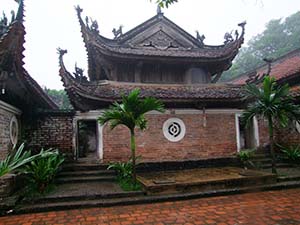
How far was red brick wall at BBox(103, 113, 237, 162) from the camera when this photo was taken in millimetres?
8375

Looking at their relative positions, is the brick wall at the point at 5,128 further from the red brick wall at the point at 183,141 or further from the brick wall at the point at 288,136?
the brick wall at the point at 288,136

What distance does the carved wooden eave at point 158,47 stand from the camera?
9305 millimetres

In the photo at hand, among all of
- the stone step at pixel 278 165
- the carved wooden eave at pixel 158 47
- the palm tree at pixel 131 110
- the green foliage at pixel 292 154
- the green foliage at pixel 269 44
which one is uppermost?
the green foliage at pixel 269 44

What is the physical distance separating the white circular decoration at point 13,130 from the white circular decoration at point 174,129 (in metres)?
4.80

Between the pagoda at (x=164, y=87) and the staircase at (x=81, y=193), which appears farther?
the pagoda at (x=164, y=87)

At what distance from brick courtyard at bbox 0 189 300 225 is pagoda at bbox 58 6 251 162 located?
339 centimetres

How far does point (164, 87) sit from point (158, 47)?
1.98 meters

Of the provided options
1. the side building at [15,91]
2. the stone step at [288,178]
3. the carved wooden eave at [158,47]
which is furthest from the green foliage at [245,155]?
the side building at [15,91]

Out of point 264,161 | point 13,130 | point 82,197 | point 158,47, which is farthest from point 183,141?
point 13,130

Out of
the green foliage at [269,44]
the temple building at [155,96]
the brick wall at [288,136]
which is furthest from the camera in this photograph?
the green foliage at [269,44]

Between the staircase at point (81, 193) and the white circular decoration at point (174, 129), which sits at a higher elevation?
the white circular decoration at point (174, 129)

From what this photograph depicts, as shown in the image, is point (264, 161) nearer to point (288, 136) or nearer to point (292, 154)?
point (292, 154)

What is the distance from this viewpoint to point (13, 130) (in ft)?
24.5

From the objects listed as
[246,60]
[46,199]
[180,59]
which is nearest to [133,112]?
[46,199]
